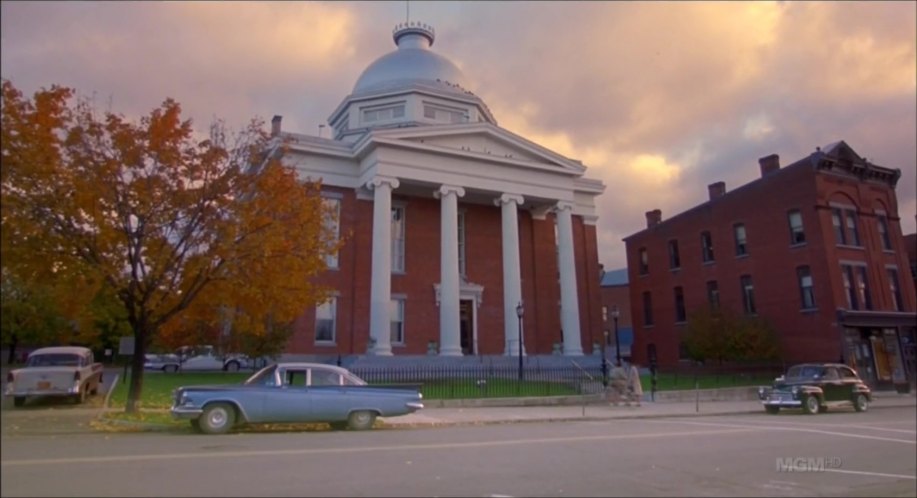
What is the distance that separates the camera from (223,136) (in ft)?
58.5

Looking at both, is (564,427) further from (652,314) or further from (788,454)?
(652,314)

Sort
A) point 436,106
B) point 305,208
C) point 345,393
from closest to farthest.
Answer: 1. point 345,393
2. point 305,208
3. point 436,106

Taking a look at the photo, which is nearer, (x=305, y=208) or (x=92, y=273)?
(x=92, y=273)

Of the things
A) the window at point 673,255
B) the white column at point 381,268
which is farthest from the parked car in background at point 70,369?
the window at point 673,255

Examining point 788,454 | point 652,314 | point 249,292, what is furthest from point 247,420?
point 652,314

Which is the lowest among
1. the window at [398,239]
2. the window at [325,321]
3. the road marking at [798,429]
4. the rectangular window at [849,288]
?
the road marking at [798,429]

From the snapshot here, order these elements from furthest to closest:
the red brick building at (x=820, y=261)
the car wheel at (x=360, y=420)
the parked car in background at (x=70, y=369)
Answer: the red brick building at (x=820, y=261)
the parked car in background at (x=70, y=369)
the car wheel at (x=360, y=420)

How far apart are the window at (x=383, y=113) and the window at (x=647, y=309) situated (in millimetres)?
22078

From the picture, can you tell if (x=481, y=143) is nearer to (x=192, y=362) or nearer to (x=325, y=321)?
(x=325, y=321)

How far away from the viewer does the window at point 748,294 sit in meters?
39.4

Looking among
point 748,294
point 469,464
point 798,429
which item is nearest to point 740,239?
point 748,294

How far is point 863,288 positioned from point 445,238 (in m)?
23.8

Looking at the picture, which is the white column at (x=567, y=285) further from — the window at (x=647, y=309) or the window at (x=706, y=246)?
the window at (x=647, y=309)

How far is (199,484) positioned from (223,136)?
12221 mm
